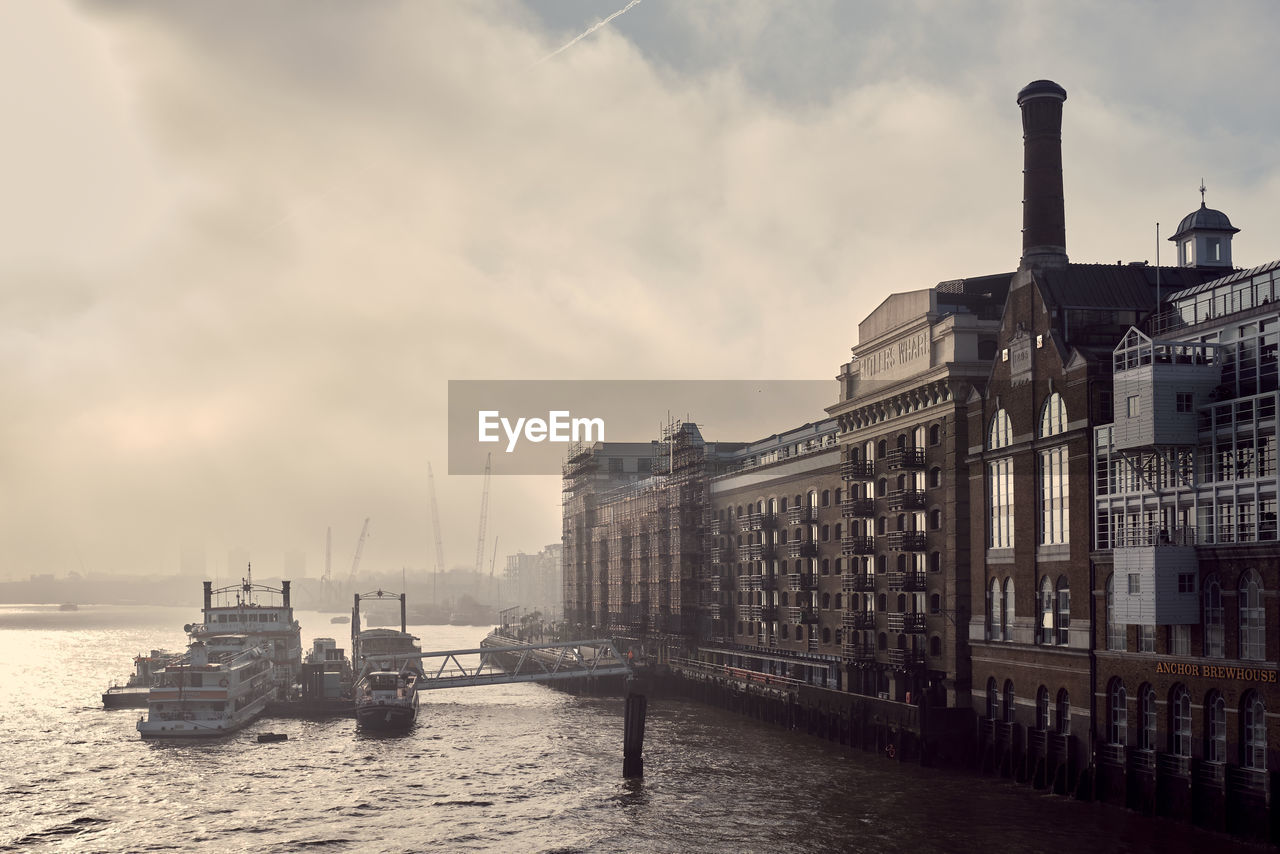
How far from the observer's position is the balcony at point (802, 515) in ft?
378

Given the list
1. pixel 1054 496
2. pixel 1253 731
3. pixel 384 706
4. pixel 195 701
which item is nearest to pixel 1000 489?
pixel 1054 496

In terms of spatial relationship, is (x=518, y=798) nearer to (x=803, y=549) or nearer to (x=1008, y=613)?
(x=1008, y=613)

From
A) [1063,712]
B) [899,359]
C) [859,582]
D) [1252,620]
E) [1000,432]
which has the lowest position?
[1063,712]

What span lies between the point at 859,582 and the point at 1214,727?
1680 inches

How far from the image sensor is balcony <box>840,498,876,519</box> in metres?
99.2

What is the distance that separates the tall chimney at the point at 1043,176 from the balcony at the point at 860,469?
23.8m

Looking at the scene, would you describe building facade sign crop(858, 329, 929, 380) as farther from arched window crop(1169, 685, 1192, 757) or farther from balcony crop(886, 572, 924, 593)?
arched window crop(1169, 685, 1192, 757)

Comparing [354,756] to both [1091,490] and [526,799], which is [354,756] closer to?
[526,799]

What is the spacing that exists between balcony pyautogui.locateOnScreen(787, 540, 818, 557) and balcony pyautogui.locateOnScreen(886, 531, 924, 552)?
1994cm

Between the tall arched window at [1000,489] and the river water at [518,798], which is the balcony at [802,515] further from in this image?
the tall arched window at [1000,489]

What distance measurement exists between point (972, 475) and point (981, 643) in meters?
10.6

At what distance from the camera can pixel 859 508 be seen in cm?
10019

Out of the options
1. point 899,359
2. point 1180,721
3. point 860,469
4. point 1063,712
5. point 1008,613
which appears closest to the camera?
point 1180,721

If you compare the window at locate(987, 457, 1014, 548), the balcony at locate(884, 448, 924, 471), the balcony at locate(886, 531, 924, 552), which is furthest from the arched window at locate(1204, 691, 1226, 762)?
the balcony at locate(884, 448, 924, 471)
